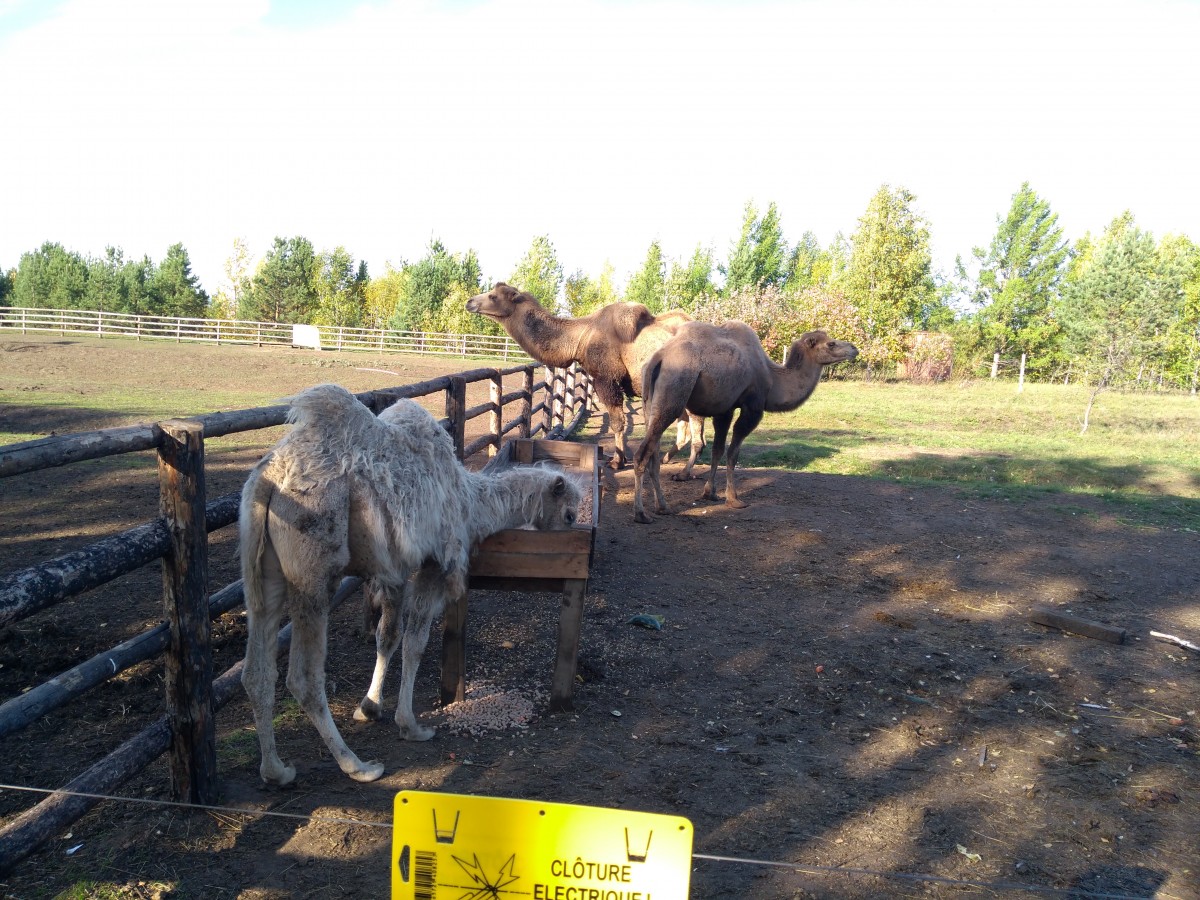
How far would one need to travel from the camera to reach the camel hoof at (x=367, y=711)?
13.6 ft

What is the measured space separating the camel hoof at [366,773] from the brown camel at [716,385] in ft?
17.6

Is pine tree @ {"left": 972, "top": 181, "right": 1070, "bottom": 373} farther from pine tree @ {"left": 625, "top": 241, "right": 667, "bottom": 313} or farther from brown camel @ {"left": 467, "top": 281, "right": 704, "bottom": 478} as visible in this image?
brown camel @ {"left": 467, "top": 281, "right": 704, "bottom": 478}

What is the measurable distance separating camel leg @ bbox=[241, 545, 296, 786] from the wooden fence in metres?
0.17

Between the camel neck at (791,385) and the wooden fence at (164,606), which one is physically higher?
the camel neck at (791,385)

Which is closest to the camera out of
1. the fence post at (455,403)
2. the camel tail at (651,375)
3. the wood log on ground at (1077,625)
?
the wood log on ground at (1077,625)

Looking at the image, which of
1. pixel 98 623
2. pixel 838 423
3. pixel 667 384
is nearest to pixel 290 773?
pixel 98 623

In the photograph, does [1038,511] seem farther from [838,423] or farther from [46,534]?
[46,534]

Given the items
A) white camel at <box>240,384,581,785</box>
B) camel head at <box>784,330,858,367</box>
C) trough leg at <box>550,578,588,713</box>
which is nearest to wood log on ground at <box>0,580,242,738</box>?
white camel at <box>240,384,581,785</box>

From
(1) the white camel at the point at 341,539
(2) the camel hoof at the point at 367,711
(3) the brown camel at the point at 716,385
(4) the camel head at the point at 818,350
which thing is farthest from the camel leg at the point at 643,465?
(2) the camel hoof at the point at 367,711

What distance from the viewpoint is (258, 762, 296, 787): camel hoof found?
345cm

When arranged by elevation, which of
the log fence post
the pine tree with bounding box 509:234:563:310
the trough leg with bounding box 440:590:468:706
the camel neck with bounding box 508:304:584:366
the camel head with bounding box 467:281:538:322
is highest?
the pine tree with bounding box 509:234:563:310

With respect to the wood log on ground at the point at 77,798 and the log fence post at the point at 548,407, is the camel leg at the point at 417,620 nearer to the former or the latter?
the wood log on ground at the point at 77,798

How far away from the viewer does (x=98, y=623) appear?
17.0 feet

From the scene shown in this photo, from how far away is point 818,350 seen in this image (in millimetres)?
10570
